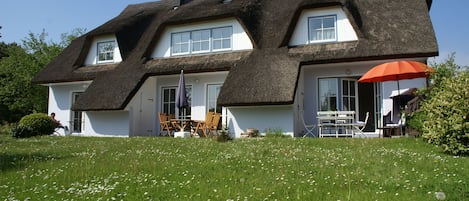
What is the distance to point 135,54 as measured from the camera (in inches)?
737

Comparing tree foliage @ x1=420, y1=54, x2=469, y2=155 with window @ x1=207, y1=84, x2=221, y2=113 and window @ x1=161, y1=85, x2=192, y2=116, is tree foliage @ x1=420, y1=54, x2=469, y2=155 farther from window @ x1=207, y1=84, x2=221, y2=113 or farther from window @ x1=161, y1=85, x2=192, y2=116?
window @ x1=161, y1=85, x2=192, y2=116

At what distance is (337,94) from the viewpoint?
50.4 feet

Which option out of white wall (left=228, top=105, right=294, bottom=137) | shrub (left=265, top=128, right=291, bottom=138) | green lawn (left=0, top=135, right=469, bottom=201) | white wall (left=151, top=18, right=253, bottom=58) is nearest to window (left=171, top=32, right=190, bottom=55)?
white wall (left=151, top=18, right=253, bottom=58)

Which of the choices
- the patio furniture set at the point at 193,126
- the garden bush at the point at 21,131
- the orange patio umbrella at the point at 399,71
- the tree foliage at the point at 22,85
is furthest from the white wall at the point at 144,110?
the tree foliage at the point at 22,85

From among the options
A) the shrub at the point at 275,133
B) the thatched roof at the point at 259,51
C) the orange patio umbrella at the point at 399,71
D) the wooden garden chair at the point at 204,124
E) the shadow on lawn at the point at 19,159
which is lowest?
the shadow on lawn at the point at 19,159

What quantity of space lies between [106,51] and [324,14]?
33.3ft

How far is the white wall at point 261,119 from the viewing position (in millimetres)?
14492

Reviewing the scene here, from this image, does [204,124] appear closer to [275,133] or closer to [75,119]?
[275,133]

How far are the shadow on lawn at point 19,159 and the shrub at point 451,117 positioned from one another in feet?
27.5

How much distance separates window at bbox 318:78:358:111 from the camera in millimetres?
15375

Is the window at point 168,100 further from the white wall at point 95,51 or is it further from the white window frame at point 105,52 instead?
the white window frame at point 105,52

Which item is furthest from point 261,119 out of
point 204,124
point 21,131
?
point 21,131

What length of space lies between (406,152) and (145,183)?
17.8 feet

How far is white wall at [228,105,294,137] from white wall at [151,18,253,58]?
2819 mm
